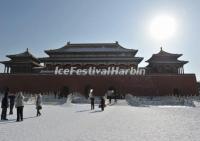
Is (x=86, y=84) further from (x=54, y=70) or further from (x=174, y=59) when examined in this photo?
(x=174, y=59)

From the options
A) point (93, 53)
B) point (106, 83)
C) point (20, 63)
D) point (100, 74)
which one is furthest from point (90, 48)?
point (20, 63)

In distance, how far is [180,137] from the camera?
7.30m

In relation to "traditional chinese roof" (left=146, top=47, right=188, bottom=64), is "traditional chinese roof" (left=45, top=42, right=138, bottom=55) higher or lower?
higher

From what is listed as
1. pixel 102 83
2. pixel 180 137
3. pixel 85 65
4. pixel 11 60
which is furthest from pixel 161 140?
pixel 11 60

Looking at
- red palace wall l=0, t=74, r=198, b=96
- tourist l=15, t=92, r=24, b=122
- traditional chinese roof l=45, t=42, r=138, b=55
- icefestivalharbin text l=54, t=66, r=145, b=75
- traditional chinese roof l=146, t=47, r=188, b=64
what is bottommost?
tourist l=15, t=92, r=24, b=122

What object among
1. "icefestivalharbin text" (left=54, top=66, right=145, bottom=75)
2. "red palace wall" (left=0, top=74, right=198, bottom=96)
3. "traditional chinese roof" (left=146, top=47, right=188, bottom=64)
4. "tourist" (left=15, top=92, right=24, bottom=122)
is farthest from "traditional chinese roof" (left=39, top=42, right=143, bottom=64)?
"tourist" (left=15, top=92, right=24, bottom=122)

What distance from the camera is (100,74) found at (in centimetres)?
3506

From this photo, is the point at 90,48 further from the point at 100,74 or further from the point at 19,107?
the point at 19,107

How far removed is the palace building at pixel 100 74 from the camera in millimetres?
33875

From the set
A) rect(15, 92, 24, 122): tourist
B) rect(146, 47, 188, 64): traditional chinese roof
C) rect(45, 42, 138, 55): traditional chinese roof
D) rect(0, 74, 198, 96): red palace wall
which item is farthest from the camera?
rect(45, 42, 138, 55): traditional chinese roof

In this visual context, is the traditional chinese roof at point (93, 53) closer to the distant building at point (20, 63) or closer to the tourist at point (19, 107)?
the distant building at point (20, 63)

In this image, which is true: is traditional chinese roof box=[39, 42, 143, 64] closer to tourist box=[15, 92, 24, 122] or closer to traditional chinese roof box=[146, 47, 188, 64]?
traditional chinese roof box=[146, 47, 188, 64]

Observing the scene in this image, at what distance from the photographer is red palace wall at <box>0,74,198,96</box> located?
1329 inches

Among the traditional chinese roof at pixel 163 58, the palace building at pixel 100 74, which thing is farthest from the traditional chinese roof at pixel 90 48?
the traditional chinese roof at pixel 163 58
